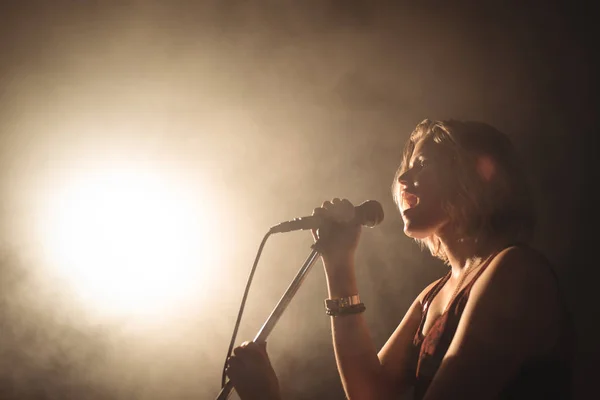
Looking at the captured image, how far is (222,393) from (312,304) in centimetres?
94

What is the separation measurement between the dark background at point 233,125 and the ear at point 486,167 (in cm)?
51

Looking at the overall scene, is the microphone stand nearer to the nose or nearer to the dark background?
the nose

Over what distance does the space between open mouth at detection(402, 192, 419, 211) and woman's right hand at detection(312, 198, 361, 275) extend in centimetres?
20

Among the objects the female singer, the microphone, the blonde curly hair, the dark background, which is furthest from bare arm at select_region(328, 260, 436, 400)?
the dark background

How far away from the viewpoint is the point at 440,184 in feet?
4.21

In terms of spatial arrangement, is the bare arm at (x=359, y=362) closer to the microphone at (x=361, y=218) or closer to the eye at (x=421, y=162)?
the microphone at (x=361, y=218)

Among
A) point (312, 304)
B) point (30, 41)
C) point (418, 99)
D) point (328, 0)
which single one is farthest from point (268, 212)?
point (30, 41)

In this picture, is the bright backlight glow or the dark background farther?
the bright backlight glow

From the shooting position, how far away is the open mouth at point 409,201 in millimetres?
1336

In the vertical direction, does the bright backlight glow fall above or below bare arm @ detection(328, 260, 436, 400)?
above

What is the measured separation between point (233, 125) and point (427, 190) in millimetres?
1093

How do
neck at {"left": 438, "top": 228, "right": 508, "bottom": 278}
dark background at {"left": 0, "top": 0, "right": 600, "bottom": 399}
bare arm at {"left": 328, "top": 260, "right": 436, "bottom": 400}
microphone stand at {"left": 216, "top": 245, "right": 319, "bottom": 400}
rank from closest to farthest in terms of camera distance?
microphone stand at {"left": 216, "top": 245, "right": 319, "bottom": 400}
neck at {"left": 438, "top": 228, "right": 508, "bottom": 278}
bare arm at {"left": 328, "top": 260, "right": 436, "bottom": 400}
dark background at {"left": 0, "top": 0, "right": 600, "bottom": 399}

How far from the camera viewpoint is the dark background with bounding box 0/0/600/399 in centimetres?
184

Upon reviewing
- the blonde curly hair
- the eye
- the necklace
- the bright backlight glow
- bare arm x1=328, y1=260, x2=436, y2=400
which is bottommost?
bare arm x1=328, y1=260, x2=436, y2=400
